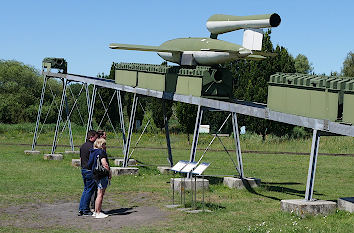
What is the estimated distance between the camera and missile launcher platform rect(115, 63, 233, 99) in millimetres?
21547

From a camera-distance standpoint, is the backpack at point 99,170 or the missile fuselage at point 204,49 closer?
the backpack at point 99,170

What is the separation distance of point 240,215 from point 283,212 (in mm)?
1301

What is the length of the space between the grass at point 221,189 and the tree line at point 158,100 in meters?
9.11

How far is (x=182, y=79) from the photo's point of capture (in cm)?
2308

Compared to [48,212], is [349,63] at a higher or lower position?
higher

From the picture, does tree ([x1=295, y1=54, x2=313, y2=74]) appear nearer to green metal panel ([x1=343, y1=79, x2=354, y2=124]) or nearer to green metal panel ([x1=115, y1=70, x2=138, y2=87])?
green metal panel ([x1=115, y1=70, x2=138, y2=87])

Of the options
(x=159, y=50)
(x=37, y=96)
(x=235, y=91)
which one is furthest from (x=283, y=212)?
(x=37, y=96)

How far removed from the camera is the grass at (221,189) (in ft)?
46.9

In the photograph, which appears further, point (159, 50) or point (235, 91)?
point (235, 91)

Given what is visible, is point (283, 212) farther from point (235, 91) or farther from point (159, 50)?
point (235, 91)

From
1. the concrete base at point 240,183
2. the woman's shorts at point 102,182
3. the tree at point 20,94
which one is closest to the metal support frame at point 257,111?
the concrete base at point 240,183

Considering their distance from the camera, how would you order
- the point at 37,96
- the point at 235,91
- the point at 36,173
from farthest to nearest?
1. the point at 37,96
2. the point at 235,91
3. the point at 36,173

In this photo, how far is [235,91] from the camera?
6322cm

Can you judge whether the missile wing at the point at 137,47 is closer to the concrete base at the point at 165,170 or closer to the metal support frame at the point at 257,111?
the metal support frame at the point at 257,111
